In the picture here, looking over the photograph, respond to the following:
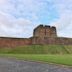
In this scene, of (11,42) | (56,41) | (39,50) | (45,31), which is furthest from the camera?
(45,31)

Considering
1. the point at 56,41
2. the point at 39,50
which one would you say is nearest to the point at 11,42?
the point at 39,50

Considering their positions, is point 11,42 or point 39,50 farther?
point 11,42

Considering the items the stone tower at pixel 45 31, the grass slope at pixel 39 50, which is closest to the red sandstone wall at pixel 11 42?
the grass slope at pixel 39 50

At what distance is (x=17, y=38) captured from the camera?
63.4 metres

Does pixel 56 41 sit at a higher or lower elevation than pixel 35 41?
higher

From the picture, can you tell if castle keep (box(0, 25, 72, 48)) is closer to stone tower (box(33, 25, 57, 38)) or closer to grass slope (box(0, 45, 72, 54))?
grass slope (box(0, 45, 72, 54))

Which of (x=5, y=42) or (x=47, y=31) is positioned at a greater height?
(x=47, y=31)

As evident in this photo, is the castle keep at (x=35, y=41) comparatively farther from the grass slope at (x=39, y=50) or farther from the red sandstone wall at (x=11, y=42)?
the grass slope at (x=39, y=50)

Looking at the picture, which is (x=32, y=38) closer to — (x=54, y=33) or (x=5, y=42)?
(x=5, y=42)


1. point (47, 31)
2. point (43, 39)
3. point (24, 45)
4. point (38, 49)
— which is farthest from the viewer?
point (47, 31)

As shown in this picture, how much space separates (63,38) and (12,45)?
57.4ft

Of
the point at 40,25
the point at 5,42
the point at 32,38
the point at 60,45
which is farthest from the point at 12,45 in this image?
the point at 40,25

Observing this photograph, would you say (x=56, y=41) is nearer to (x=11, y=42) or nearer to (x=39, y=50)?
(x=39, y=50)

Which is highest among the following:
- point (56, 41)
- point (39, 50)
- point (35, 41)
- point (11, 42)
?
point (56, 41)
